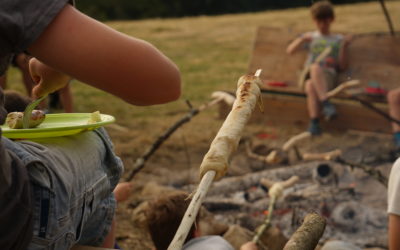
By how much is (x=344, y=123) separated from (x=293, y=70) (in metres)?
0.79

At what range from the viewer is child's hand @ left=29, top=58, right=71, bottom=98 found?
5.60 feet

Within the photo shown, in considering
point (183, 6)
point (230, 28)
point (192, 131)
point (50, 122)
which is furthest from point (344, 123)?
point (183, 6)

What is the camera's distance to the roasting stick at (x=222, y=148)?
153 cm

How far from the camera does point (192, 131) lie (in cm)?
688

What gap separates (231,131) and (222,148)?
0.06 metres

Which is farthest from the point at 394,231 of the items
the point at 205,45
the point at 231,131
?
the point at 205,45

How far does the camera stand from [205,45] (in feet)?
46.3

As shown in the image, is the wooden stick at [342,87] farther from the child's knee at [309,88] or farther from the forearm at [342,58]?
the forearm at [342,58]

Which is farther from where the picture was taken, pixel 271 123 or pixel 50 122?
pixel 271 123

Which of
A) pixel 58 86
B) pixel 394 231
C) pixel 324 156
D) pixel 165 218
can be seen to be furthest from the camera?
pixel 324 156

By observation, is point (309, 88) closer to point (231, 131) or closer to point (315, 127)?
point (315, 127)

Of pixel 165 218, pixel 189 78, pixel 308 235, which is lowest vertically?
pixel 189 78

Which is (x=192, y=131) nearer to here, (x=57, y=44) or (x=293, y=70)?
(x=293, y=70)

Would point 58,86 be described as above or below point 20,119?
above
